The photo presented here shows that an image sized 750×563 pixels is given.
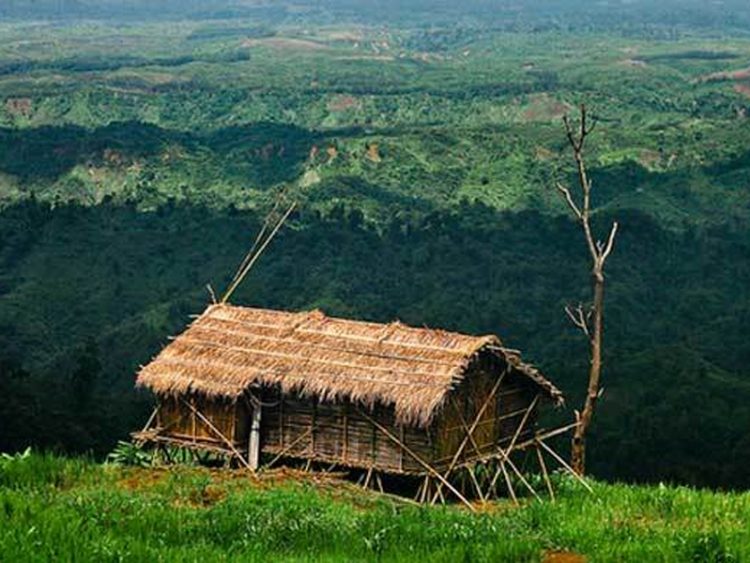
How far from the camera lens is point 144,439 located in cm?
2184

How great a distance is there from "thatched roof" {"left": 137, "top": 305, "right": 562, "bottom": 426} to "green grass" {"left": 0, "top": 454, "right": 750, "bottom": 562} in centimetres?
339

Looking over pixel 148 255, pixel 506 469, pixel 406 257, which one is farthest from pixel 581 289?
pixel 506 469

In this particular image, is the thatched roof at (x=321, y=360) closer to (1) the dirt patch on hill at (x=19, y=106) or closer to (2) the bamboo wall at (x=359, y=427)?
(2) the bamboo wall at (x=359, y=427)

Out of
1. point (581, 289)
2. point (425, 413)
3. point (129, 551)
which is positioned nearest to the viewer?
point (129, 551)

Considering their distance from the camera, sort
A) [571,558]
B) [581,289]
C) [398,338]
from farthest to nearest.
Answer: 1. [581,289]
2. [398,338]
3. [571,558]

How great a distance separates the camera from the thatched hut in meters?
19.9

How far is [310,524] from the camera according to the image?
12.7m

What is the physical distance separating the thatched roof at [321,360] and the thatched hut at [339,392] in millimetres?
21

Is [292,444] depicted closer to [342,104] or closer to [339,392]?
[339,392]

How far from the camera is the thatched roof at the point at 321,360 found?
19625 millimetres

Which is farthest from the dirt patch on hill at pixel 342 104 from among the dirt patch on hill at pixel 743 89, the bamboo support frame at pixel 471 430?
the bamboo support frame at pixel 471 430

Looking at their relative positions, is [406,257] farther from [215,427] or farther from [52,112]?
[52,112]

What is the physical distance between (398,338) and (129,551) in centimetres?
1091

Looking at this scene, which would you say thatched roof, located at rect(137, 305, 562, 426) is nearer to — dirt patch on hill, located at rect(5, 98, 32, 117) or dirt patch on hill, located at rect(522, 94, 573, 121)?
dirt patch on hill, located at rect(5, 98, 32, 117)
